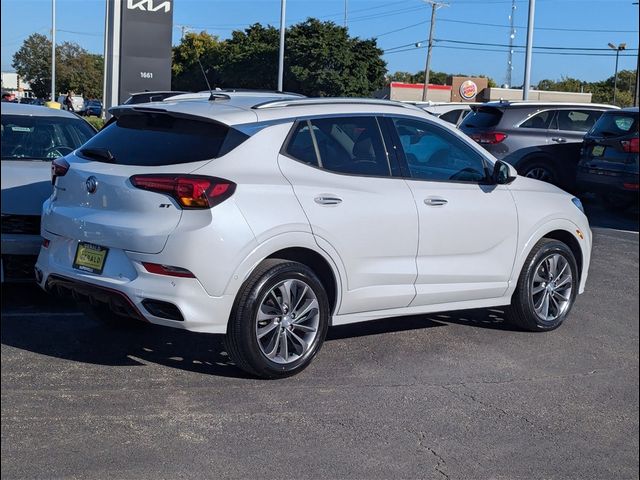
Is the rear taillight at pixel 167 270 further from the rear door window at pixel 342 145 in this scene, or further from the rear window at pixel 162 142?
the rear door window at pixel 342 145

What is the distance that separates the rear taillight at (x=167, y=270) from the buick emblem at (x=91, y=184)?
0.66m

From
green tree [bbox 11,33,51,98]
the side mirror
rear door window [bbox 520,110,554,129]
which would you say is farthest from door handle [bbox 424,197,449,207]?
rear door window [bbox 520,110,554,129]

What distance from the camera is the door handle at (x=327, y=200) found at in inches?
219

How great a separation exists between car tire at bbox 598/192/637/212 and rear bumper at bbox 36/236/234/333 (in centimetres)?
921

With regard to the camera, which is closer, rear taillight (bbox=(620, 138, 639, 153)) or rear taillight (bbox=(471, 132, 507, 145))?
rear taillight (bbox=(620, 138, 639, 153))

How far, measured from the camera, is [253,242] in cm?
519

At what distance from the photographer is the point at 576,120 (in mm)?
15523

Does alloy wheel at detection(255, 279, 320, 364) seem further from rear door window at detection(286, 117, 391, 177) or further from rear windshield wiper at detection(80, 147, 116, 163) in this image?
rear windshield wiper at detection(80, 147, 116, 163)

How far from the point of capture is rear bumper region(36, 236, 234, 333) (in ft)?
16.5

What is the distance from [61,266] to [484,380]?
2.89 m

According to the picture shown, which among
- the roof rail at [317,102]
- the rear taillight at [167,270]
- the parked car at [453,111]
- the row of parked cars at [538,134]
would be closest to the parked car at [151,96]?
the row of parked cars at [538,134]

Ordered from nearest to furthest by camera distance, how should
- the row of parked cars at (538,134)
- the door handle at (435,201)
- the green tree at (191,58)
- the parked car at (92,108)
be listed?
the door handle at (435,201), the row of parked cars at (538,134), the parked car at (92,108), the green tree at (191,58)

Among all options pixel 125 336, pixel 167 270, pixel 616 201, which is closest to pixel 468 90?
pixel 616 201

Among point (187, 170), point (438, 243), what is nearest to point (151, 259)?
point (187, 170)
